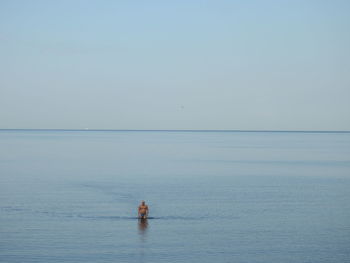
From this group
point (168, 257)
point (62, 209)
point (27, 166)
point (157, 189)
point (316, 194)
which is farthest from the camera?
point (27, 166)

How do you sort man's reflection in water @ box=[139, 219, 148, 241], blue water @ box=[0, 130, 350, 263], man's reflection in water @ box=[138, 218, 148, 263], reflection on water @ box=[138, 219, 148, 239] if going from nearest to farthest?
man's reflection in water @ box=[138, 218, 148, 263]
blue water @ box=[0, 130, 350, 263]
man's reflection in water @ box=[139, 219, 148, 241]
reflection on water @ box=[138, 219, 148, 239]

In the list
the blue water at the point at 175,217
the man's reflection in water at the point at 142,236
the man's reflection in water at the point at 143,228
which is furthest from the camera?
the man's reflection in water at the point at 143,228

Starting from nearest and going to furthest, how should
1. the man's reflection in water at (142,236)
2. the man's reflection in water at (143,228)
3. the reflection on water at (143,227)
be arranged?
the man's reflection in water at (142,236) < the man's reflection in water at (143,228) < the reflection on water at (143,227)

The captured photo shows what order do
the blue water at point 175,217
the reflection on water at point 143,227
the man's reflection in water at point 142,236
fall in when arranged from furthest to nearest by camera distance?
the reflection on water at point 143,227 → the blue water at point 175,217 → the man's reflection in water at point 142,236

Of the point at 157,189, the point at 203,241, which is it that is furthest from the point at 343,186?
the point at 203,241

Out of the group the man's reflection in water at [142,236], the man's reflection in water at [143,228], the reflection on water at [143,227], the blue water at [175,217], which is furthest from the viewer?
the reflection on water at [143,227]

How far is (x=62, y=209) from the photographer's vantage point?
4672cm

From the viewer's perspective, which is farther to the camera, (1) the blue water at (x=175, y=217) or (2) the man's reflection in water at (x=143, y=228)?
(2) the man's reflection in water at (x=143, y=228)

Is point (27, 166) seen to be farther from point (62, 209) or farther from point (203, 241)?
point (203, 241)

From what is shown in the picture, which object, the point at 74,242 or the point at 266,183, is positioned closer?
the point at 74,242

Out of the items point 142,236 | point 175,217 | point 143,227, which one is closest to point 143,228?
point 143,227

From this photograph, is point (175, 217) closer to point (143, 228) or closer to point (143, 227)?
point (143, 227)

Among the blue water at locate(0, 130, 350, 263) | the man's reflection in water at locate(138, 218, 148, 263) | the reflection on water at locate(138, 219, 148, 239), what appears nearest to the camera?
the man's reflection in water at locate(138, 218, 148, 263)

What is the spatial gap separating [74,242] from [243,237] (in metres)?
10.6
